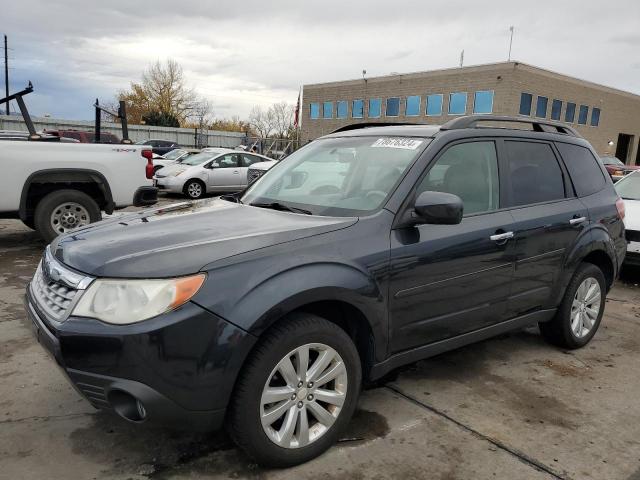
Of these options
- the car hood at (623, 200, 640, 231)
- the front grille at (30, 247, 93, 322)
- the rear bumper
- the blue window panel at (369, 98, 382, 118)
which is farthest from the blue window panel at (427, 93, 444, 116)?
the front grille at (30, 247, 93, 322)

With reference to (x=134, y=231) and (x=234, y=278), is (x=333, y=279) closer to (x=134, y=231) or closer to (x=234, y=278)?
(x=234, y=278)

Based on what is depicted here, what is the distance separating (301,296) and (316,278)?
0.12 meters

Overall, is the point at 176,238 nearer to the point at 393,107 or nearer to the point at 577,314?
the point at 577,314

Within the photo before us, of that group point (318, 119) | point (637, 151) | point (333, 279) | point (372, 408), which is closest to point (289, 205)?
point (333, 279)

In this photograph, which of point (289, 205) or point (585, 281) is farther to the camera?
point (585, 281)

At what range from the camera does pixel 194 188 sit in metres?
14.6

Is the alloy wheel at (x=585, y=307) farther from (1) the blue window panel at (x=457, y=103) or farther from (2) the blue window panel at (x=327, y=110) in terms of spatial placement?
(2) the blue window panel at (x=327, y=110)

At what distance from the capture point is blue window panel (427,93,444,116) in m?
41.2

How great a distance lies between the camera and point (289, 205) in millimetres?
3303

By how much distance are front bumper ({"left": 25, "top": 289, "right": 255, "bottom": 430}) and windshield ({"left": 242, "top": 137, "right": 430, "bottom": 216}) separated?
42.9 inches

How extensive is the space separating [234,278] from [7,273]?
193 inches

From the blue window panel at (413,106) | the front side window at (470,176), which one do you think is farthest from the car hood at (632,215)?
the blue window panel at (413,106)

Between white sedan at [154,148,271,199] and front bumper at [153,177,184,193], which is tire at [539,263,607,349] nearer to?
white sedan at [154,148,271,199]

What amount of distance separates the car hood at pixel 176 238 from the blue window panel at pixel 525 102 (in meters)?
38.2
